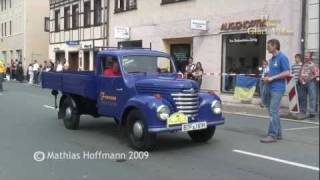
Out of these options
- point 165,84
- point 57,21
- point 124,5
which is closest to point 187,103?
point 165,84

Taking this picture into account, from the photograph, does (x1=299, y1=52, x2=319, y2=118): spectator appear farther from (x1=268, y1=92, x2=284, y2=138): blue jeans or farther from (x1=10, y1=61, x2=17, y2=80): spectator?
(x1=10, y1=61, x2=17, y2=80): spectator

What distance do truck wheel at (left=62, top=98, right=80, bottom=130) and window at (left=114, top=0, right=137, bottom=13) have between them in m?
16.7

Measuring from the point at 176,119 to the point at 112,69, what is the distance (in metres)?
2.05

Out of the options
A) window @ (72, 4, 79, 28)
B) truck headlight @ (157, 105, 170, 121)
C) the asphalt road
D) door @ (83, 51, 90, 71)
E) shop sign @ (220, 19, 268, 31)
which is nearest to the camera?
the asphalt road

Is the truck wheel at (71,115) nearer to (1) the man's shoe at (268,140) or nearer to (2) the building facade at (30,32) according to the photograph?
(1) the man's shoe at (268,140)

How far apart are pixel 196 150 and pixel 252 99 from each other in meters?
9.72

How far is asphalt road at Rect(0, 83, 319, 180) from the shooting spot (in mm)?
7070

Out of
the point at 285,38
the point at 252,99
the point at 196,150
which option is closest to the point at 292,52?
the point at 285,38

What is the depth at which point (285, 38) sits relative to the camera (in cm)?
1762

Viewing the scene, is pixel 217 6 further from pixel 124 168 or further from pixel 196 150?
pixel 124 168

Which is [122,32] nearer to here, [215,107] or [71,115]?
[71,115]

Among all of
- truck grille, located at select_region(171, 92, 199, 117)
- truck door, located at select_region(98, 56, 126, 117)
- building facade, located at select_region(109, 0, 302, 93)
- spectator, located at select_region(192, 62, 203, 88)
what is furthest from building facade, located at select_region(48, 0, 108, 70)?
truck grille, located at select_region(171, 92, 199, 117)

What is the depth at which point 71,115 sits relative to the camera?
1152 centimetres

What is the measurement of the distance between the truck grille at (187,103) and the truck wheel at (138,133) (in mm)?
609
